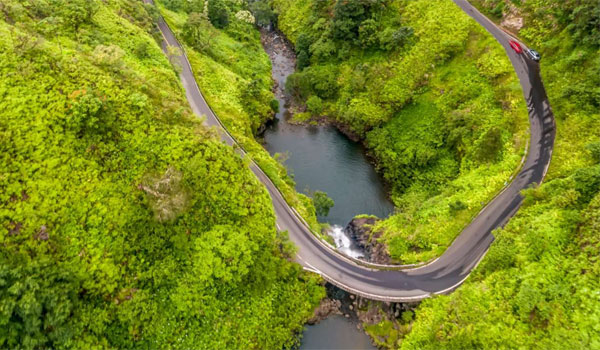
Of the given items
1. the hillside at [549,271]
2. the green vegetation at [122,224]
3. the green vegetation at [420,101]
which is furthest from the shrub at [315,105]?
the hillside at [549,271]

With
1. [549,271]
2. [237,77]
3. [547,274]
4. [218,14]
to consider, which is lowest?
[237,77]

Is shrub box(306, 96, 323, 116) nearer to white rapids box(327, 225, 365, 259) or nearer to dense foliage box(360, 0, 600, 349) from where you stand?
white rapids box(327, 225, 365, 259)

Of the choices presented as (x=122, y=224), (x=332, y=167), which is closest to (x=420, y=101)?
(x=332, y=167)

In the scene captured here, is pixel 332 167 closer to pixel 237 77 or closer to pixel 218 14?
pixel 237 77

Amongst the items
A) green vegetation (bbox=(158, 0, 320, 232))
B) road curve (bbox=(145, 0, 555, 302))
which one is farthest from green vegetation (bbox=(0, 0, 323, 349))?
green vegetation (bbox=(158, 0, 320, 232))

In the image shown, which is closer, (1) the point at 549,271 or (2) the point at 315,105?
(1) the point at 549,271

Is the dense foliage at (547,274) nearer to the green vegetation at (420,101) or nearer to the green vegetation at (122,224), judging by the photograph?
the green vegetation at (420,101)

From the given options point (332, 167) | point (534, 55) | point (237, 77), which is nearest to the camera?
point (534, 55)
